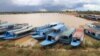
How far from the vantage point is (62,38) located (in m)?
15.1

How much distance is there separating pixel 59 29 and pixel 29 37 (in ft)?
9.37

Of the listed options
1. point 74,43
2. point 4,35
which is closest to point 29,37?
point 4,35

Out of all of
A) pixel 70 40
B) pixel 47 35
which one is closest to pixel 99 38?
pixel 70 40

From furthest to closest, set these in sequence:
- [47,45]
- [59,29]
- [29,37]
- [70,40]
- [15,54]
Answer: [29,37] → [59,29] → [70,40] → [47,45] → [15,54]

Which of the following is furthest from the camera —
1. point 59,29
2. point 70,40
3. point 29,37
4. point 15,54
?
point 29,37

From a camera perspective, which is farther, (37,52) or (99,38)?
(99,38)

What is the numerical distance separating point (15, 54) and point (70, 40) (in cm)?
451

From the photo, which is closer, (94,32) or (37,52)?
(37,52)

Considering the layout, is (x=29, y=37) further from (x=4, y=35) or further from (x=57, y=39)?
(x=57, y=39)

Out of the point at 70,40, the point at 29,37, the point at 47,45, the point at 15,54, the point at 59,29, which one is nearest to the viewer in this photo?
the point at 15,54

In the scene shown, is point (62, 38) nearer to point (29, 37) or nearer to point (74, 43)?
point (74, 43)

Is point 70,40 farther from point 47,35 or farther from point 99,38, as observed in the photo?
point 99,38

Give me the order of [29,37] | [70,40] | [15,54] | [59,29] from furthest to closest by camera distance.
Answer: [29,37], [59,29], [70,40], [15,54]

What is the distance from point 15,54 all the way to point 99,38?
759 centimetres
